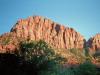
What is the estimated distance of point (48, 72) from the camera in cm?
4166

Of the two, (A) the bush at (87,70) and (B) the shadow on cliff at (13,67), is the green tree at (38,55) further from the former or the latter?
(A) the bush at (87,70)

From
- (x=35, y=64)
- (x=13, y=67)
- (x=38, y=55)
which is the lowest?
(x=13, y=67)

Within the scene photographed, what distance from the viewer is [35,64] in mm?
42750

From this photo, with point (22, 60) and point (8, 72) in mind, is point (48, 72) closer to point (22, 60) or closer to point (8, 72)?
point (22, 60)

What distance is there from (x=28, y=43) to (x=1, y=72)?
19.2 metres

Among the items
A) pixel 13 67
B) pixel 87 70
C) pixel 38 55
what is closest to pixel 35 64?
pixel 38 55

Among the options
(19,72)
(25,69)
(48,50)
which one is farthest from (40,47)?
(19,72)

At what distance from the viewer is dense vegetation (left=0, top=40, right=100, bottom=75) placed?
120ft

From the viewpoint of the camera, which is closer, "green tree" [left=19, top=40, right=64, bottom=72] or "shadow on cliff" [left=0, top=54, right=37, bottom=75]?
"shadow on cliff" [left=0, top=54, right=37, bottom=75]

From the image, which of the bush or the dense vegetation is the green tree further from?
the bush

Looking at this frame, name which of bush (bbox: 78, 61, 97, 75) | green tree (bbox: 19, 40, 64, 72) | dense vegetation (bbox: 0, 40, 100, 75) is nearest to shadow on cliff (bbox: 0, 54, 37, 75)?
dense vegetation (bbox: 0, 40, 100, 75)

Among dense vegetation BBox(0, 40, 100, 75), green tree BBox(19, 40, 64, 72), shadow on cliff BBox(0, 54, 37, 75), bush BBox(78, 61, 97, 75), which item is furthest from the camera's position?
green tree BBox(19, 40, 64, 72)

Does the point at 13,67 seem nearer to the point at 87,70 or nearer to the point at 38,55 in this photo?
the point at 38,55

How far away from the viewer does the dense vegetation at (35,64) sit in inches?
1436
